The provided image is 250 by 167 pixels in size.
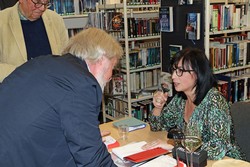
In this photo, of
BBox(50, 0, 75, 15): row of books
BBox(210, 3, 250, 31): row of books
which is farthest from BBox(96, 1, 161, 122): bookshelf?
BBox(210, 3, 250, 31): row of books

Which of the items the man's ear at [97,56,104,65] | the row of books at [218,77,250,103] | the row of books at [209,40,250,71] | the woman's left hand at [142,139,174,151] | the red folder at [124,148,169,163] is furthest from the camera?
the row of books at [218,77,250,103]

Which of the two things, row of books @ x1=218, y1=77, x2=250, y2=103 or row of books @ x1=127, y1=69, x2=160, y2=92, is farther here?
row of books @ x1=127, y1=69, x2=160, y2=92

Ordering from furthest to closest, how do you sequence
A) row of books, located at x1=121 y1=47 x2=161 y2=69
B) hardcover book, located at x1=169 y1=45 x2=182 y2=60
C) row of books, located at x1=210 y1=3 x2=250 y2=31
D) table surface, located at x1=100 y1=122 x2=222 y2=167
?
1. row of books, located at x1=121 y1=47 x2=161 y2=69
2. row of books, located at x1=210 y1=3 x2=250 y2=31
3. hardcover book, located at x1=169 y1=45 x2=182 y2=60
4. table surface, located at x1=100 y1=122 x2=222 y2=167

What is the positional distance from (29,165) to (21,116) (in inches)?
7.9

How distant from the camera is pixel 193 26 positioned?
3.04 meters

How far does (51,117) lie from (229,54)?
9.53ft

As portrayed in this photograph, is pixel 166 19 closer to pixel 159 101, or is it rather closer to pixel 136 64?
pixel 136 64

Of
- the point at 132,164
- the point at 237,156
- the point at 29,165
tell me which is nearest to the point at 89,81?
the point at 29,165

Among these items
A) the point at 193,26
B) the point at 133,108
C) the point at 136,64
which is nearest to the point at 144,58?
the point at 136,64

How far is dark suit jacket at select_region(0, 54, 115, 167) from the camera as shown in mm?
1207

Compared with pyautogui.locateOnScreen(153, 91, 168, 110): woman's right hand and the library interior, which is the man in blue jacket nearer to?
the library interior

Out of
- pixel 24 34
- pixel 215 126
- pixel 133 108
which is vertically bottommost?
pixel 133 108

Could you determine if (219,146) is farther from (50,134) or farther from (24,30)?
(24,30)

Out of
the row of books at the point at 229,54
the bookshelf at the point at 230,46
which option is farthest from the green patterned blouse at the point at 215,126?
the row of books at the point at 229,54
